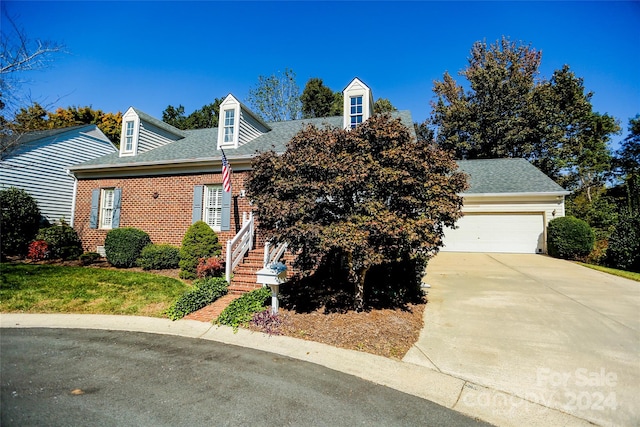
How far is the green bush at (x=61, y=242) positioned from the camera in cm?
1198

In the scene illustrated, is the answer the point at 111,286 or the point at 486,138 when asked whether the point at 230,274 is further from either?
the point at 486,138

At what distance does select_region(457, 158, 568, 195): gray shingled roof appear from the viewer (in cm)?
1476

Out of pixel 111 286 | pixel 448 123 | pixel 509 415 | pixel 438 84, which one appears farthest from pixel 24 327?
pixel 438 84

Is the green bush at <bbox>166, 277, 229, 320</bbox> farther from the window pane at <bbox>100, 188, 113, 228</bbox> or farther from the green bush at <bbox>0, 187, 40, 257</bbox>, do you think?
the green bush at <bbox>0, 187, 40, 257</bbox>

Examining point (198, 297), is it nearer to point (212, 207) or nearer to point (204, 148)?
point (212, 207)

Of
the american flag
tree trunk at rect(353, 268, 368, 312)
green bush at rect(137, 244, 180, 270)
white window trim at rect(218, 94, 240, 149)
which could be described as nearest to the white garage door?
tree trunk at rect(353, 268, 368, 312)

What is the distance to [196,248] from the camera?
10023 mm

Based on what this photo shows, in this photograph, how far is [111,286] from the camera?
8258mm

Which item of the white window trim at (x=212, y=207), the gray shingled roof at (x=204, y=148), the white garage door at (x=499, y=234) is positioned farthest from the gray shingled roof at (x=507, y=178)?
the white window trim at (x=212, y=207)

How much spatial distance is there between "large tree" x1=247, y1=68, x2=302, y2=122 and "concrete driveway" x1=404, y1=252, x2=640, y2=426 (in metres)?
23.5

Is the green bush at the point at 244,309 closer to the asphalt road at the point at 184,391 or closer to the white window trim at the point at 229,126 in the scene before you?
the asphalt road at the point at 184,391

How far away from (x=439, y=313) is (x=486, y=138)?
850 inches

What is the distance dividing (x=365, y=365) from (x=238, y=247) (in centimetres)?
590

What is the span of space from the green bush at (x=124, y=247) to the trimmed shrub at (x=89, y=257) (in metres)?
1.14
